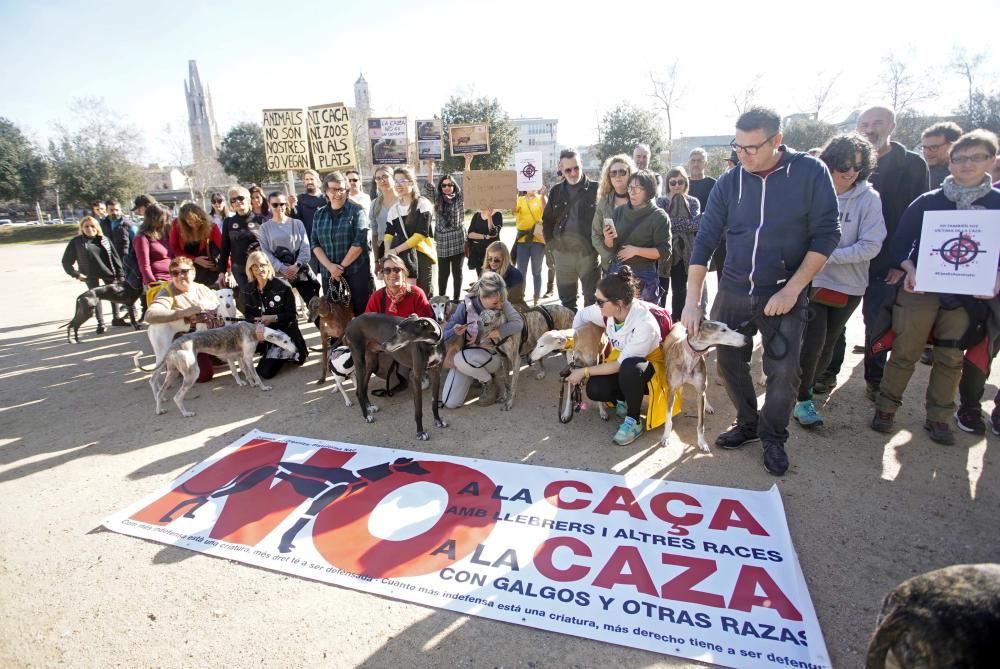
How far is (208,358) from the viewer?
6020mm

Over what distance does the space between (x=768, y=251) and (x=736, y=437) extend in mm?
1550

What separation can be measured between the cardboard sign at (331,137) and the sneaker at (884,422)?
786 cm

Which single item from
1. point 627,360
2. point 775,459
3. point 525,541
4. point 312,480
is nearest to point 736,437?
point 775,459

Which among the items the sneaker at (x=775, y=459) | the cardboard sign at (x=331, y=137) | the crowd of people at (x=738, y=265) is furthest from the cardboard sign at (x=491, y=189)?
the sneaker at (x=775, y=459)

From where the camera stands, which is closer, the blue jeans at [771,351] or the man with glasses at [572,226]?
the blue jeans at [771,351]

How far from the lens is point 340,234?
19.3ft

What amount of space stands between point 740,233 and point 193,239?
664 centimetres

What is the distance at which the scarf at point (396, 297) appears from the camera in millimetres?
4910

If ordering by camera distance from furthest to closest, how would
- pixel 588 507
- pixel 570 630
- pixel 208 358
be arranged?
1. pixel 208 358
2. pixel 588 507
3. pixel 570 630

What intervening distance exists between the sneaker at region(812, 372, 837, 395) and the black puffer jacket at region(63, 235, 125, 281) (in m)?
10.9

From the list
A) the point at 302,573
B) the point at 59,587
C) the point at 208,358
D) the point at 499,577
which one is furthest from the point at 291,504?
the point at 208,358

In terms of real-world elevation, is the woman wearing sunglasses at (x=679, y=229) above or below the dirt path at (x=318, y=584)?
above

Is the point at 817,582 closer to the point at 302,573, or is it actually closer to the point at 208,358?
the point at 302,573

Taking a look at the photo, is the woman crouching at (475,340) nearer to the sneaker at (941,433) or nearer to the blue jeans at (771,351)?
the blue jeans at (771,351)
